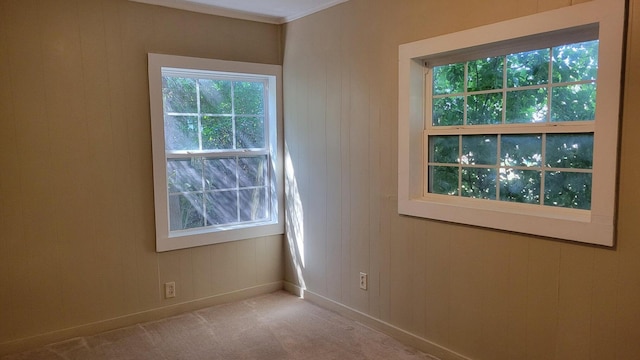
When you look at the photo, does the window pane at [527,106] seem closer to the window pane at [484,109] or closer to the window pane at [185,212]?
the window pane at [484,109]

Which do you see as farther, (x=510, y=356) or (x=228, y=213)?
(x=228, y=213)

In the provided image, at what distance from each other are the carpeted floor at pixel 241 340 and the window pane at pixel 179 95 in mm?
1642

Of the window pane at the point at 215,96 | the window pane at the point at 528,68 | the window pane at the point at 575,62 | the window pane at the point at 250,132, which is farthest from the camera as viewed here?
the window pane at the point at 250,132

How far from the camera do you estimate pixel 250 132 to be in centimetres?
395

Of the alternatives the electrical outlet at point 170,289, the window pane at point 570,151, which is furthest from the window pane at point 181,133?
the window pane at point 570,151

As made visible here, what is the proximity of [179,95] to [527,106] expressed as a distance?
8.31 feet

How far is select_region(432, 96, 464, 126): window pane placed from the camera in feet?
8.90

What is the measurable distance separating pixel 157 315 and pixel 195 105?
5.52 feet

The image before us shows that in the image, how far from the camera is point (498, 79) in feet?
8.23

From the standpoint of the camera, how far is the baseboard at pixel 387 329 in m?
2.75

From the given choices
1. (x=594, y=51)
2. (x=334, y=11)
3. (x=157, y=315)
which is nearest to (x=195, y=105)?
(x=334, y=11)

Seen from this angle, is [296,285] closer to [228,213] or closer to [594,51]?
[228,213]

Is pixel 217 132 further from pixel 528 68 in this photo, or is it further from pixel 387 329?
pixel 528 68

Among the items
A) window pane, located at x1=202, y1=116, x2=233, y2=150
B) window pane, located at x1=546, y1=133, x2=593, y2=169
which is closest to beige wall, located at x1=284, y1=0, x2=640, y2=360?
window pane, located at x1=546, y1=133, x2=593, y2=169
